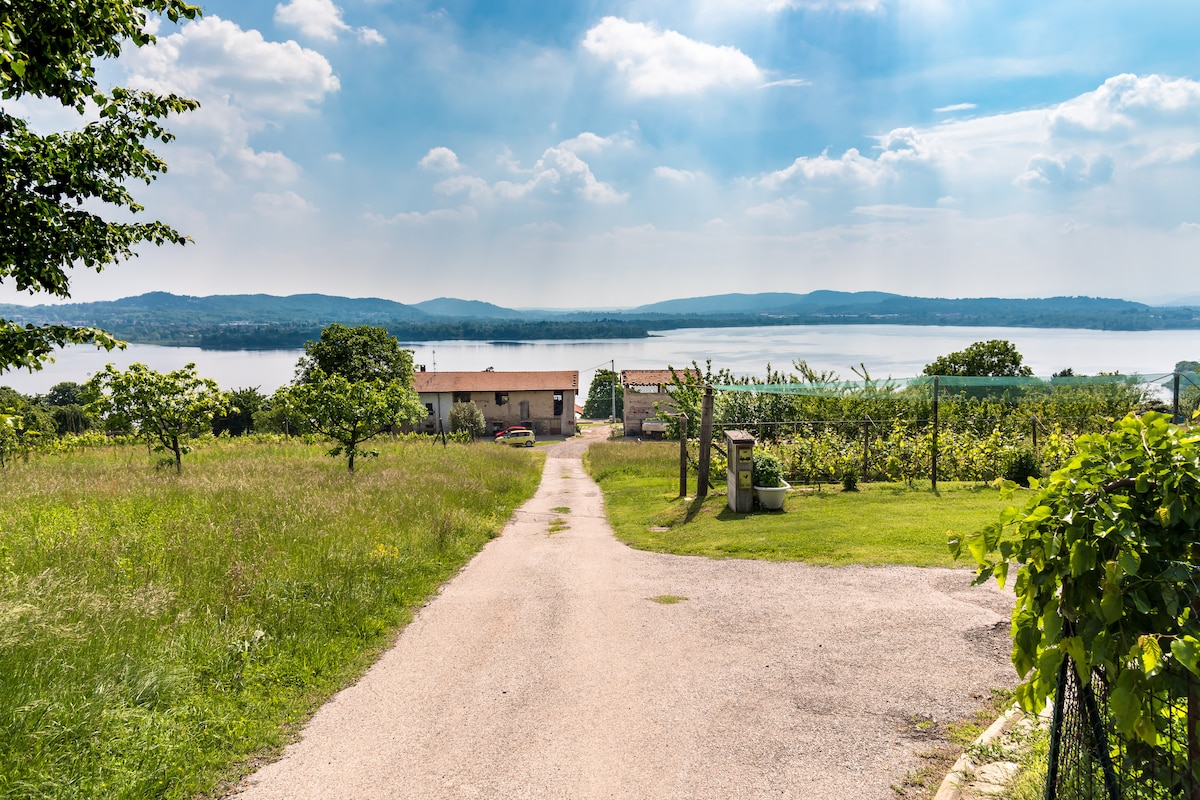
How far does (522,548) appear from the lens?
502 inches

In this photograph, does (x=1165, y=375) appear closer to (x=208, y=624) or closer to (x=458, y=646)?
(x=458, y=646)

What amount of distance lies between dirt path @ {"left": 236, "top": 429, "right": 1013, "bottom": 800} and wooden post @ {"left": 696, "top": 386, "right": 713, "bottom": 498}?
701cm

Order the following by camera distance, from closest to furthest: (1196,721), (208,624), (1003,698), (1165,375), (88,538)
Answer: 1. (1196,721)
2. (1003,698)
3. (208,624)
4. (88,538)
5. (1165,375)

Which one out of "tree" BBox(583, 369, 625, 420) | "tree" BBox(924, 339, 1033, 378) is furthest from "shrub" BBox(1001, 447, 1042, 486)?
"tree" BBox(583, 369, 625, 420)

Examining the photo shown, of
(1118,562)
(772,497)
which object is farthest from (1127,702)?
(772,497)

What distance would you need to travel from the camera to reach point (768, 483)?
Answer: 14445 mm

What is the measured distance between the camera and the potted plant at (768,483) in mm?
14180

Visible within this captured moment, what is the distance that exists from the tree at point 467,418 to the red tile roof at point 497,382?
6.62 metres

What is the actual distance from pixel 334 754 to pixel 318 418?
636 inches

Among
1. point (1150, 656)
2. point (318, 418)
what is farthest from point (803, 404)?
point (1150, 656)

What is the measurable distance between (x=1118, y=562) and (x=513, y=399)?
2623 inches

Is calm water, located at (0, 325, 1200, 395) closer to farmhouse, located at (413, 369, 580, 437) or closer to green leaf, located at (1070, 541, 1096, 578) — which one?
farmhouse, located at (413, 369, 580, 437)

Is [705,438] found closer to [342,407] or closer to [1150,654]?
[342,407]

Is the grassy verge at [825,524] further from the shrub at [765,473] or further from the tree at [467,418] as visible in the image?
the tree at [467,418]
